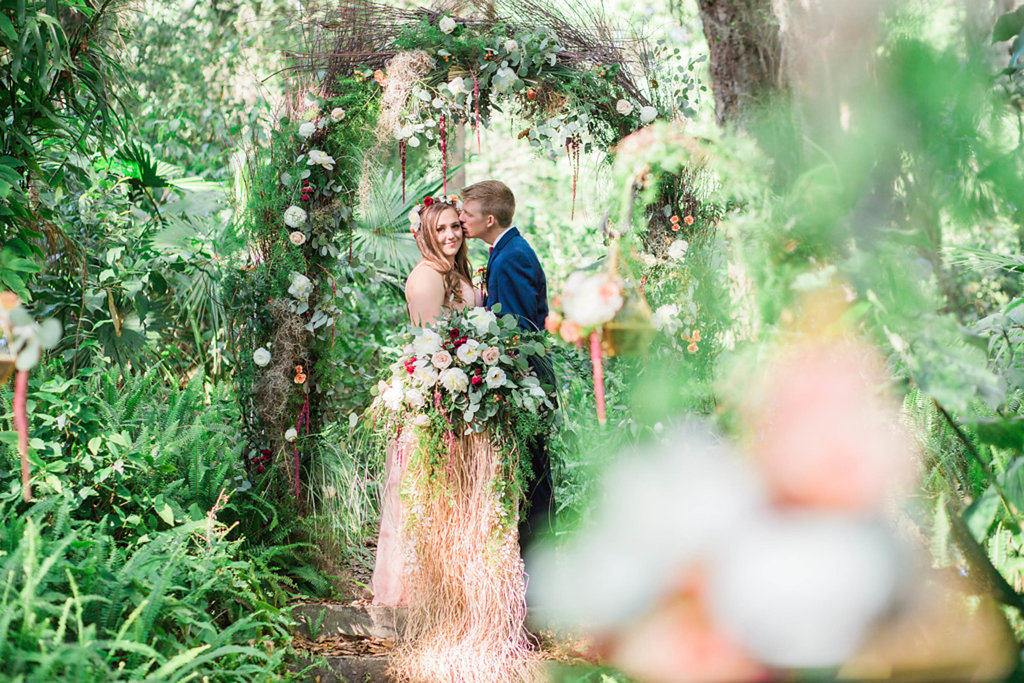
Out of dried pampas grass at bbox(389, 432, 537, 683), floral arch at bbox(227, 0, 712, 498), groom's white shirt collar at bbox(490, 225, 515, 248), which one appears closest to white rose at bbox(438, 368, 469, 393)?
dried pampas grass at bbox(389, 432, 537, 683)

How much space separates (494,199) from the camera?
138 inches

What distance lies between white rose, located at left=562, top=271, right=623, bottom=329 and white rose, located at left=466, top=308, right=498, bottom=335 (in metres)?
2.13

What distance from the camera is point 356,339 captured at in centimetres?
585

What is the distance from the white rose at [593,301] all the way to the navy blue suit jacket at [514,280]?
236 centimetres

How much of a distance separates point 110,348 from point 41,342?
3.17m

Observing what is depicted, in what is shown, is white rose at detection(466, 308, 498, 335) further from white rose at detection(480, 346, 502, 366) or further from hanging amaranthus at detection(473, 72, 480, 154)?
hanging amaranthus at detection(473, 72, 480, 154)

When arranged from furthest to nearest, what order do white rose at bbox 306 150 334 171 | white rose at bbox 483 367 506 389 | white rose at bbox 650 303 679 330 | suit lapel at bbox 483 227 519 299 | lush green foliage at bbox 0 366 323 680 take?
white rose at bbox 306 150 334 171 < suit lapel at bbox 483 227 519 299 < white rose at bbox 483 367 506 389 < white rose at bbox 650 303 679 330 < lush green foliage at bbox 0 366 323 680

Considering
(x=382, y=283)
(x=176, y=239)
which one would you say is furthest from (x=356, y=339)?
(x=176, y=239)

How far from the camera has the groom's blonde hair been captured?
351 centimetres

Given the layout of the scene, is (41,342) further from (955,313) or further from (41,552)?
(955,313)

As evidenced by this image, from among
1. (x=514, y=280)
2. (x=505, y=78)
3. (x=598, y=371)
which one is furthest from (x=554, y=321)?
(x=505, y=78)

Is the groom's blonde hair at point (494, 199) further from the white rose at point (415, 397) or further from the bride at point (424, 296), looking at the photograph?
the white rose at point (415, 397)

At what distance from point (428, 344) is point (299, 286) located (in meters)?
0.94

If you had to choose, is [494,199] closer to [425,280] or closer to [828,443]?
[425,280]
